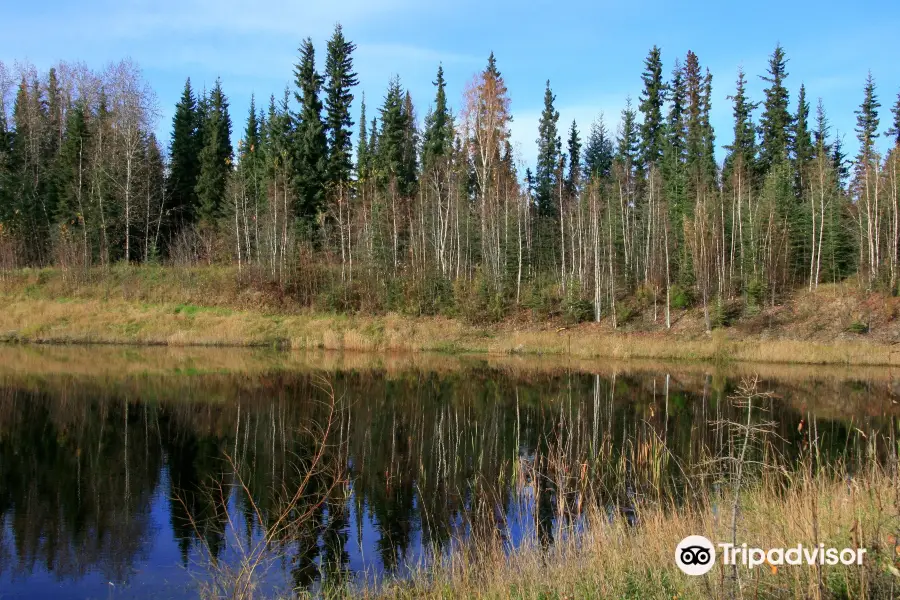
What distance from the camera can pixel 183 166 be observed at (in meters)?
52.8

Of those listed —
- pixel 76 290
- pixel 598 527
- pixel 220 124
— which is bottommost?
pixel 598 527

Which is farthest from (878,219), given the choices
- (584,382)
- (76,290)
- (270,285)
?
(76,290)

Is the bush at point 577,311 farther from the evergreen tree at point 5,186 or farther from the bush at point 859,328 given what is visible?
the evergreen tree at point 5,186

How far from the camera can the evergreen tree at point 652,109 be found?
51.2 m

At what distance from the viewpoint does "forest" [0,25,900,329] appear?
123ft

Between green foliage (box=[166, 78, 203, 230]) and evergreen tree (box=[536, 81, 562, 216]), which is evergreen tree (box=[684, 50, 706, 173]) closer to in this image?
evergreen tree (box=[536, 81, 562, 216])

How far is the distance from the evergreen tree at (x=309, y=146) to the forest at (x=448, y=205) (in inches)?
5.7

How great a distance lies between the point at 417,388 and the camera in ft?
76.0

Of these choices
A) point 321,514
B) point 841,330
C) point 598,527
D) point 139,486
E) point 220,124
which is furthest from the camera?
point 220,124

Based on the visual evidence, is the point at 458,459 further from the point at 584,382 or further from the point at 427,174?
the point at 427,174

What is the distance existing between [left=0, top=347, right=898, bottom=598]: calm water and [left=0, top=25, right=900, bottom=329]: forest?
11.0 m

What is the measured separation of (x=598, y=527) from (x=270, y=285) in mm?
35425

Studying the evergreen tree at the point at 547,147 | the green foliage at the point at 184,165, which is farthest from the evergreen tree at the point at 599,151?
the green foliage at the point at 184,165

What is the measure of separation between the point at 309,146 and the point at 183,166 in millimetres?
12585
